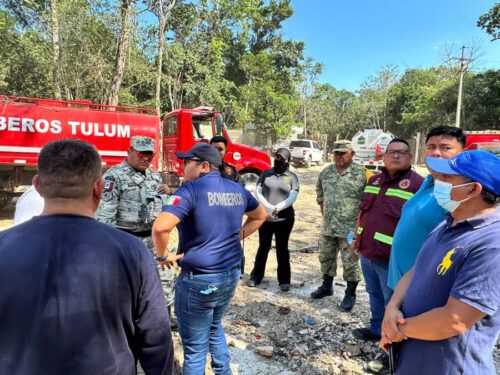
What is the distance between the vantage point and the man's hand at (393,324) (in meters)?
1.58

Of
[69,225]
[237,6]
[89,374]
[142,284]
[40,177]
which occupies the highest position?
[237,6]

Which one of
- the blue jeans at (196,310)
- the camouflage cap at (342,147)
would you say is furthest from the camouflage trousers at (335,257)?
the blue jeans at (196,310)

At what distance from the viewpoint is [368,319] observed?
3596 mm

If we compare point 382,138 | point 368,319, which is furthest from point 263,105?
point 368,319

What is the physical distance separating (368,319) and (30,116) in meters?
7.00

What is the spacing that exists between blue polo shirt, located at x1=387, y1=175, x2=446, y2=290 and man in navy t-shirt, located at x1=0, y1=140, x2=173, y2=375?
1.72 m

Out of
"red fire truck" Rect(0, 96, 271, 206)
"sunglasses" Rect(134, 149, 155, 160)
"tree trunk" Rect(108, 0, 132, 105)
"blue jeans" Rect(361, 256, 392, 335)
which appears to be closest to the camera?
"sunglasses" Rect(134, 149, 155, 160)

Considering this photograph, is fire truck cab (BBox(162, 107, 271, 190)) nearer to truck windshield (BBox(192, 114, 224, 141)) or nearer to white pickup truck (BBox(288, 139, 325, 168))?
truck windshield (BBox(192, 114, 224, 141))

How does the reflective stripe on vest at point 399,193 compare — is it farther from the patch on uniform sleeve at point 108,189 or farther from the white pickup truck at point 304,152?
the white pickup truck at point 304,152

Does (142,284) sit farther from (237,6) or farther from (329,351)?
(237,6)

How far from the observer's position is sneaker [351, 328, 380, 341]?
3.19 m

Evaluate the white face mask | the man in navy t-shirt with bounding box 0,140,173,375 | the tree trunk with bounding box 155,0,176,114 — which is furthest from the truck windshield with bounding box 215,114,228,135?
the tree trunk with bounding box 155,0,176,114

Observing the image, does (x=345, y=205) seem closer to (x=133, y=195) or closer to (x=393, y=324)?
(x=133, y=195)

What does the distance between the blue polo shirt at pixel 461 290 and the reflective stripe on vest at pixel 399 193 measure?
138 cm
